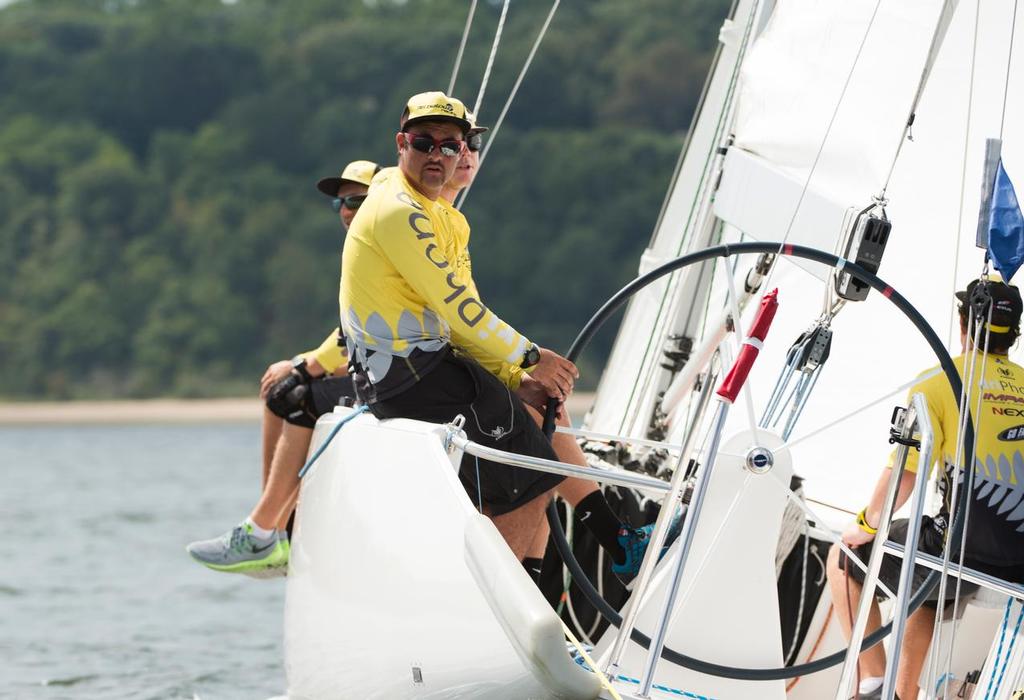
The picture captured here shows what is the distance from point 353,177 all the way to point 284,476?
0.74m

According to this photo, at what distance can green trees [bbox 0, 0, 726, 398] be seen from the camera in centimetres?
3247

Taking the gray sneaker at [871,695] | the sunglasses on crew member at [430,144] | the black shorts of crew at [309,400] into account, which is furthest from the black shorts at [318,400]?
the gray sneaker at [871,695]

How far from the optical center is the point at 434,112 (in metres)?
2.96

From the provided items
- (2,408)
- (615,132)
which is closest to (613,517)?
(2,408)

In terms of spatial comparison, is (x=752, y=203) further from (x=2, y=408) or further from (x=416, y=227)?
(x=2, y=408)

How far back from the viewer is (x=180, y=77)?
41375mm

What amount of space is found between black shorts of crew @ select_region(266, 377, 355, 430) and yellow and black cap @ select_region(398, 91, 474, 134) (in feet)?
3.36

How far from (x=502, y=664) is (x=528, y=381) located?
824 millimetres

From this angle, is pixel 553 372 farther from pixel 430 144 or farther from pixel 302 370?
pixel 302 370

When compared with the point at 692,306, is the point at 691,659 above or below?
below

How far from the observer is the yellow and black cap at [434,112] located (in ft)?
9.69

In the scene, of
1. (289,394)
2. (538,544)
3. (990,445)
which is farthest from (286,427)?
(990,445)

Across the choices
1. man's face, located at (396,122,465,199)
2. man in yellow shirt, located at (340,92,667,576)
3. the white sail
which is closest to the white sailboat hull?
the white sail

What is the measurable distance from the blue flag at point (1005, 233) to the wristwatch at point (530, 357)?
78 cm
